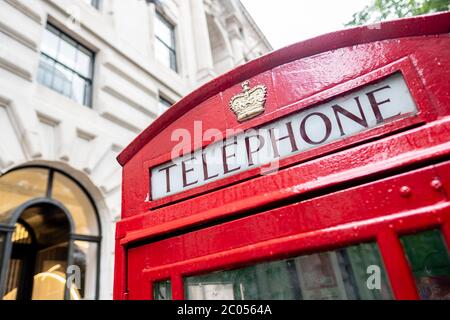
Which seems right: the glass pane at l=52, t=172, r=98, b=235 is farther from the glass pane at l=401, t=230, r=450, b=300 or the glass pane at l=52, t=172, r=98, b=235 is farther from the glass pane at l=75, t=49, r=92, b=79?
the glass pane at l=401, t=230, r=450, b=300

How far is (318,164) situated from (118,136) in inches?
191

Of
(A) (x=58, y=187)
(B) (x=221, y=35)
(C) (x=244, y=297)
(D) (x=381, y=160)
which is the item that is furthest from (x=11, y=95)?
(B) (x=221, y=35)

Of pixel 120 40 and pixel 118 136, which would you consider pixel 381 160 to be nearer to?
pixel 118 136

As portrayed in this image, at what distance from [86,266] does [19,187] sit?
4.88 ft

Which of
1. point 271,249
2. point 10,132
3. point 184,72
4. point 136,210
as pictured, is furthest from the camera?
point 184,72

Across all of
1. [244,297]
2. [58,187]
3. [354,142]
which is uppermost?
[58,187]

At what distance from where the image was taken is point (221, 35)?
11859mm

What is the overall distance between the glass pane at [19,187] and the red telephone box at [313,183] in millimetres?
3235

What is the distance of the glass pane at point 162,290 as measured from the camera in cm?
127

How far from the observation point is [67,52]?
17.5 ft

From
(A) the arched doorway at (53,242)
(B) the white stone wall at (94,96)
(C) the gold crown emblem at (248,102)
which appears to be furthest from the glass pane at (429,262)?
(A) the arched doorway at (53,242)

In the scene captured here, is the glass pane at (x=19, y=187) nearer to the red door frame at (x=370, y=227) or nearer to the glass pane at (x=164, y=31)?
the red door frame at (x=370, y=227)

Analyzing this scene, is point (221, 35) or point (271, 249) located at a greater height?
point (221, 35)

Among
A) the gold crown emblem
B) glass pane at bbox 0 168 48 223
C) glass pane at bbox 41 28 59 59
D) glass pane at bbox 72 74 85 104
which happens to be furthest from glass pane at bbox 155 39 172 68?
the gold crown emblem
